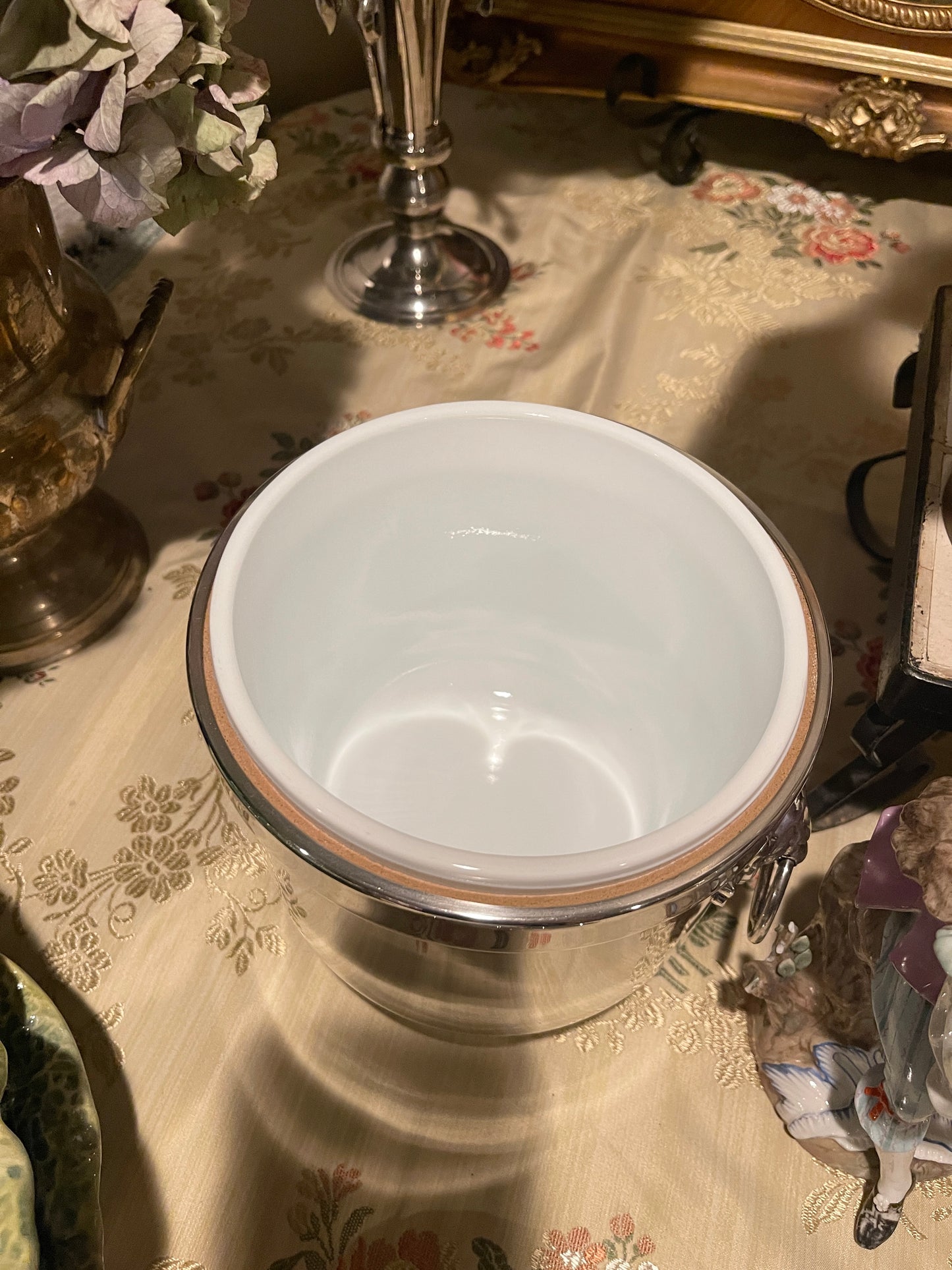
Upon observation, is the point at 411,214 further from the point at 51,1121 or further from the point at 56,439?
the point at 51,1121

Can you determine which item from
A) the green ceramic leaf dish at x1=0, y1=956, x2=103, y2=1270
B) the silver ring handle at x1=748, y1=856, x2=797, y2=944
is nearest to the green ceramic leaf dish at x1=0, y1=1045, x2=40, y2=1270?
the green ceramic leaf dish at x1=0, y1=956, x2=103, y2=1270

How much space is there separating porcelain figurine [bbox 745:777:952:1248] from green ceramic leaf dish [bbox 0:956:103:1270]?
0.71 feet

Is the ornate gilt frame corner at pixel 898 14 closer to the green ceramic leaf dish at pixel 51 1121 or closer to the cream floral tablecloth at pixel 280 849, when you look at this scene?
the cream floral tablecloth at pixel 280 849

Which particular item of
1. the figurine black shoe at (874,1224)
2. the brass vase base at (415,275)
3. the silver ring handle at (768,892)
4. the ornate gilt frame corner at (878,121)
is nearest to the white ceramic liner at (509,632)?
the silver ring handle at (768,892)

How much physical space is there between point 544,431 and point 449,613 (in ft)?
0.33

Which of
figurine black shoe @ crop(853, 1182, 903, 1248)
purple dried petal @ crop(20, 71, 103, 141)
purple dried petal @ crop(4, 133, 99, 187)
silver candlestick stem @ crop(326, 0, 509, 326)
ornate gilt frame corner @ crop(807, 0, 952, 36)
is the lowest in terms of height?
figurine black shoe @ crop(853, 1182, 903, 1248)

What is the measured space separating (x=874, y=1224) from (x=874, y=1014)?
8cm

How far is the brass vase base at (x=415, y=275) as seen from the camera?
0.62 metres

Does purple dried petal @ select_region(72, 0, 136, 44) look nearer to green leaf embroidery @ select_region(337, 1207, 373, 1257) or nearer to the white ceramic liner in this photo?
the white ceramic liner

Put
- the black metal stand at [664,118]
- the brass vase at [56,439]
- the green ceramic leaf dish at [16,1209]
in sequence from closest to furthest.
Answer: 1. the green ceramic leaf dish at [16,1209]
2. the brass vase at [56,439]
3. the black metal stand at [664,118]

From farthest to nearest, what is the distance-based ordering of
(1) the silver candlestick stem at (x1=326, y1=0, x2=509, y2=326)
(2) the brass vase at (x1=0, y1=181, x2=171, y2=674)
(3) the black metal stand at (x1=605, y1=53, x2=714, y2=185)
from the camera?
(3) the black metal stand at (x1=605, y1=53, x2=714, y2=185) < (1) the silver candlestick stem at (x1=326, y1=0, x2=509, y2=326) < (2) the brass vase at (x1=0, y1=181, x2=171, y2=674)

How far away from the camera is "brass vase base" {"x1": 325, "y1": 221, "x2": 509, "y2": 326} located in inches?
24.4

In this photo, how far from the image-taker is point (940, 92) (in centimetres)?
60

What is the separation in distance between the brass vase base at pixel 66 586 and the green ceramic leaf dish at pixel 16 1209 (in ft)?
0.82
